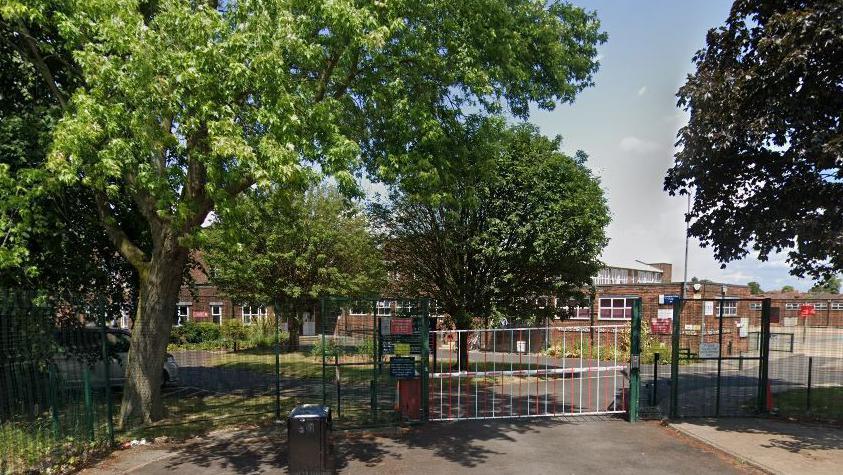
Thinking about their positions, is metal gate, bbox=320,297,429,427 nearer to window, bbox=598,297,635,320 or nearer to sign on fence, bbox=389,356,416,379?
sign on fence, bbox=389,356,416,379

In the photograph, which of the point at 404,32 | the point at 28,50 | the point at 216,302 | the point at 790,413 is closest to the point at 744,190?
the point at 790,413

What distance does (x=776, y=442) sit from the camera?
9070mm

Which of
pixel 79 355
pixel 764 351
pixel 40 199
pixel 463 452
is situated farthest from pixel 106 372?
pixel 764 351

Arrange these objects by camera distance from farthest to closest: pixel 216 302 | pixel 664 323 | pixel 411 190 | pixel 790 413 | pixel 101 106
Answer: pixel 216 302 → pixel 664 323 → pixel 790 413 → pixel 411 190 → pixel 101 106

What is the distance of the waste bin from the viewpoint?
7.07 meters

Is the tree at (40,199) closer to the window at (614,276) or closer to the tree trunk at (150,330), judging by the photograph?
the tree trunk at (150,330)

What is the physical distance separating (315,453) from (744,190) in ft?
29.8

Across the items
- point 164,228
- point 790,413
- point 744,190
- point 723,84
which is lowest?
point 790,413

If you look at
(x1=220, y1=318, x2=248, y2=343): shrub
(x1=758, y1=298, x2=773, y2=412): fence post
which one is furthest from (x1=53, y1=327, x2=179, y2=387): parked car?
(x1=220, y1=318, x2=248, y2=343): shrub

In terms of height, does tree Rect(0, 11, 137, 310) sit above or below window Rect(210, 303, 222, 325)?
above

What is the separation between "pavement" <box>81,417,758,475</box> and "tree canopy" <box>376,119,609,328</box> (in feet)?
22.9

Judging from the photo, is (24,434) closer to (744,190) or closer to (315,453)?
(315,453)

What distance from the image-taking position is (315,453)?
23.2 ft

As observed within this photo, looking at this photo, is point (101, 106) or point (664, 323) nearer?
point (101, 106)
